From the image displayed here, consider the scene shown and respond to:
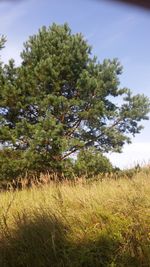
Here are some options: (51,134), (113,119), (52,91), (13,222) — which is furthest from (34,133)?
(13,222)

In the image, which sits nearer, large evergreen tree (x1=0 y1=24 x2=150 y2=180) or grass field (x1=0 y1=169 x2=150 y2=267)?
grass field (x1=0 y1=169 x2=150 y2=267)

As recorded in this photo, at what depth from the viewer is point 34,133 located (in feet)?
50.9

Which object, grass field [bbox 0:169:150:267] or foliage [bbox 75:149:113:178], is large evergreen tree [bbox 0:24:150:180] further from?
grass field [bbox 0:169:150:267]

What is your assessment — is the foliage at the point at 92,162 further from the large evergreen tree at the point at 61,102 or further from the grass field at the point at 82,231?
the grass field at the point at 82,231

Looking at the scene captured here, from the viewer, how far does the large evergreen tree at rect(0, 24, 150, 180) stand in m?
16.0

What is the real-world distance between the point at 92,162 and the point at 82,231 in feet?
35.6

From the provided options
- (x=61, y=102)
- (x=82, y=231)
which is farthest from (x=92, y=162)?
(x=82, y=231)

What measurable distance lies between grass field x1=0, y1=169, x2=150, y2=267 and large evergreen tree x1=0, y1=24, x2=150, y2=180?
Result: 10.1 m

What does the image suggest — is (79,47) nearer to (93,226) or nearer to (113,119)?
(113,119)

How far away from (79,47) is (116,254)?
47.6 feet

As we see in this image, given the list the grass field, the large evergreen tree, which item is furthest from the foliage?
the grass field

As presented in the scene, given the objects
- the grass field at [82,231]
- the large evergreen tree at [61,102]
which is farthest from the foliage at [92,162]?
the grass field at [82,231]

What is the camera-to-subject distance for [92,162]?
1540 cm

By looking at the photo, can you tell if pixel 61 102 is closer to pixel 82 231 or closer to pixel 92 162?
pixel 92 162
